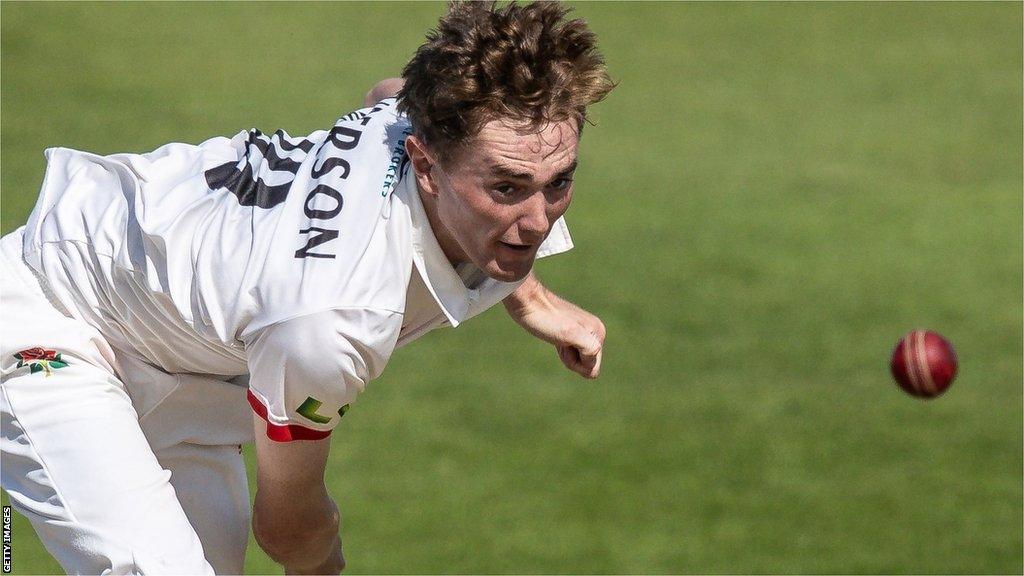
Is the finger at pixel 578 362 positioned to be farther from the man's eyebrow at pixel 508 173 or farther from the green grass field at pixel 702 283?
the green grass field at pixel 702 283

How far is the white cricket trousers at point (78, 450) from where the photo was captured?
3.97 meters

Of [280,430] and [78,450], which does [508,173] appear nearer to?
[280,430]

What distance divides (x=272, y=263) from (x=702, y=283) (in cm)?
711

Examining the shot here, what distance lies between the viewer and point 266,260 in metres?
3.87

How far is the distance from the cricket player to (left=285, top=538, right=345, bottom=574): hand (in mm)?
631

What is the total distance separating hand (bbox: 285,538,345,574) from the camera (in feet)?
16.8

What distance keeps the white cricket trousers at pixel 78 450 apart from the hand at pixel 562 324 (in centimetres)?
126

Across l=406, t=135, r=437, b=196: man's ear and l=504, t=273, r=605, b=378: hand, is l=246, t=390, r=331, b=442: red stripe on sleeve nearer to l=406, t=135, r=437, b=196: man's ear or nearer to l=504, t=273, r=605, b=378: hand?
l=406, t=135, r=437, b=196: man's ear

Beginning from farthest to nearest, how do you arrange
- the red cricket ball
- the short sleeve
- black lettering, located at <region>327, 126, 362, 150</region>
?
the red cricket ball → the short sleeve → black lettering, located at <region>327, 126, 362, 150</region>

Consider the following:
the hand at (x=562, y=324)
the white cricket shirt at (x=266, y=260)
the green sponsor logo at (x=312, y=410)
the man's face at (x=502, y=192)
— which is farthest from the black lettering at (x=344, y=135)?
the hand at (x=562, y=324)

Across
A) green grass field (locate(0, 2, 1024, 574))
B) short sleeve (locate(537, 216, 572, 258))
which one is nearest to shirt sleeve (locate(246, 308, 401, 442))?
short sleeve (locate(537, 216, 572, 258))

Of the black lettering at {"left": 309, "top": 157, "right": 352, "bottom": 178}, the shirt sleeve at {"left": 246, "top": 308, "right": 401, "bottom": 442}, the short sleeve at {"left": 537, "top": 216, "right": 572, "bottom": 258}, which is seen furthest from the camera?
the short sleeve at {"left": 537, "top": 216, "right": 572, "bottom": 258}

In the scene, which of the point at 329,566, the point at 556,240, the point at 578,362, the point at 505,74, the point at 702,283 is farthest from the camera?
the point at 702,283

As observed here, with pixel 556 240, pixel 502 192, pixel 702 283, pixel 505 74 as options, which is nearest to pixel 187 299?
pixel 502 192
